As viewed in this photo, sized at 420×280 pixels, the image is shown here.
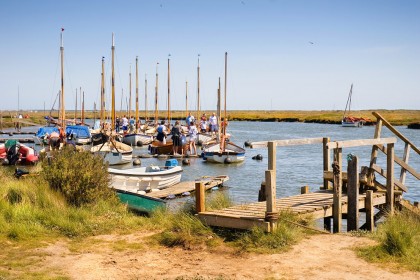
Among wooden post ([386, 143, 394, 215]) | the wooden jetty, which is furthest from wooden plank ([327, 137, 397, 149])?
wooden post ([386, 143, 394, 215])

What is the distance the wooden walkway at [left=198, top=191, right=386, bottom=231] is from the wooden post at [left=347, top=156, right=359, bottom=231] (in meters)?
0.45

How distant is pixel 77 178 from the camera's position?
496 inches

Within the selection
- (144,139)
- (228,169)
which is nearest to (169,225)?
(228,169)

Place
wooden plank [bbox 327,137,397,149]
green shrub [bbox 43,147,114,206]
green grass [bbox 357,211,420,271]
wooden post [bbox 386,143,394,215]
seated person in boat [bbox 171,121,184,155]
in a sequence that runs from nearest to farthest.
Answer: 1. green grass [bbox 357,211,420,271]
2. wooden plank [bbox 327,137,397,149]
3. green shrub [bbox 43,147,114,206]
4. wooden post [bbox 386,143,394,215]
5. seated person in boat [bbox 171,121,184,155]

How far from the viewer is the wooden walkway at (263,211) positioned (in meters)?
10.1

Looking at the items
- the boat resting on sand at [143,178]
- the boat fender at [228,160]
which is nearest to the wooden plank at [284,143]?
the boat resting on sand at [143,178]

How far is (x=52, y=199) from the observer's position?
11961 millimetres

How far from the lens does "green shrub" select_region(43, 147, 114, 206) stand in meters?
12.5

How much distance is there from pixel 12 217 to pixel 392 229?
7642 millimetres

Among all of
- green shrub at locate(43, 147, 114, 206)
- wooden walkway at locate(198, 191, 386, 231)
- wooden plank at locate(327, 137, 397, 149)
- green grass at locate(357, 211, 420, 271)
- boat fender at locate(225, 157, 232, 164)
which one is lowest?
boat fender at locate(225, 157, 232, 164)

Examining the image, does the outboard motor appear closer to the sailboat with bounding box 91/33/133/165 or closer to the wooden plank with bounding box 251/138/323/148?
the sailboat with bounding box 91/33/133/165

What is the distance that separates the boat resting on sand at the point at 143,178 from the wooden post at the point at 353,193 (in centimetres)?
882

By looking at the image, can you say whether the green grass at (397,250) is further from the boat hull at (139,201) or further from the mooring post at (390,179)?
the boat hull at (139,201)

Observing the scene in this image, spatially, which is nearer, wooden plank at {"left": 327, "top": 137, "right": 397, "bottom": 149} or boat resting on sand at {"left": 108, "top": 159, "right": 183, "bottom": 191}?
wooden plank at {"left": 327, "top": 137, "right": 397, "bottom": 149}
